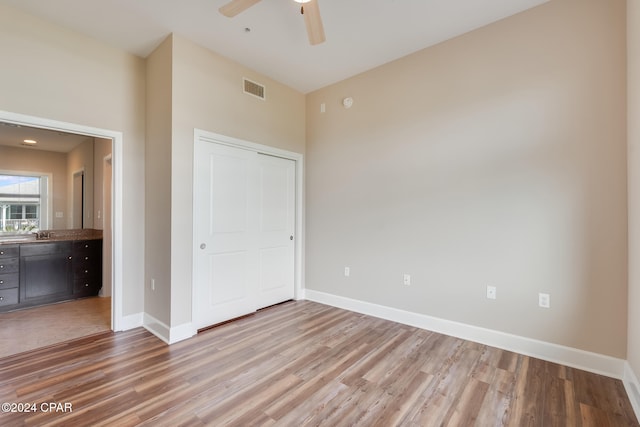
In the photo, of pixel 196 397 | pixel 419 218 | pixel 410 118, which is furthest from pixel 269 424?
pixel 410 118

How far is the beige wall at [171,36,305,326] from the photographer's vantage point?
9.42ft

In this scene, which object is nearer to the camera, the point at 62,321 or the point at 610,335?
the point at 610,335

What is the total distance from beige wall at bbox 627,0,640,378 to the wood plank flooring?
1.37 ft

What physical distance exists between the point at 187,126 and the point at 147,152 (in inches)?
26.4

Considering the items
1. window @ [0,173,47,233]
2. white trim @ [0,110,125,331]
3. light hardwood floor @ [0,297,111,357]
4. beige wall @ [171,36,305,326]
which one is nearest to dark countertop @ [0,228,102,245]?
window @ [0,173,47,233]

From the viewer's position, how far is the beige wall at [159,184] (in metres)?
2.89

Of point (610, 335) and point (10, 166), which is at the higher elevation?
point (10, 166)

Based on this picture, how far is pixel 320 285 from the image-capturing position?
4125 mm

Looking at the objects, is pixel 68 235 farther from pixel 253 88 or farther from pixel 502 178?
pixel 502 178

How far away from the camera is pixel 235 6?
203 cm

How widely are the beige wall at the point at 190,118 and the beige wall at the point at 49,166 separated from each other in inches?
162

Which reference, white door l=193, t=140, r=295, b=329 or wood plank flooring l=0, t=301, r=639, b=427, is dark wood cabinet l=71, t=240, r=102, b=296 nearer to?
wood plank flooring l=0, t=301, r=639, b=427

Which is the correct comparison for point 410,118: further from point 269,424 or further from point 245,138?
point 269,424

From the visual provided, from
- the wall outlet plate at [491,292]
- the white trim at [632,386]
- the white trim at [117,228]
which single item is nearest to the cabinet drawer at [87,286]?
the white trim at [117,228]
